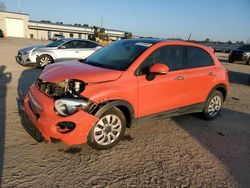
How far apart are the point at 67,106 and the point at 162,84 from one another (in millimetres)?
1740

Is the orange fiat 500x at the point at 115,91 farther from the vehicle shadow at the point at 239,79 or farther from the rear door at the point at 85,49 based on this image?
the vehicle shadow at the point at 239,79

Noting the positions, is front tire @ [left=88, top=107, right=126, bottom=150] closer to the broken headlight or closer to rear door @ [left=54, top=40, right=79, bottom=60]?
the broken headlight

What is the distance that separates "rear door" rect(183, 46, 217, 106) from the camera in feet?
15.9

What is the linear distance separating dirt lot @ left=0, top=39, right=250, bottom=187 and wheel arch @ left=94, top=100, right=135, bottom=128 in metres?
0.46

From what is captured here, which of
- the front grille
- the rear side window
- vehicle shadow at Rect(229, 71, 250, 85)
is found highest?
the rear side window

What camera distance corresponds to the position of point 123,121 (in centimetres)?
394

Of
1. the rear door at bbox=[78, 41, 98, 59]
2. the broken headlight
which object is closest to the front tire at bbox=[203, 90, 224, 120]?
the broken headlight

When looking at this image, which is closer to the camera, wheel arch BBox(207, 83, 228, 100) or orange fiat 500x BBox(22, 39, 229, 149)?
orange fiat 500x BBox(22, 39, 229, 149)

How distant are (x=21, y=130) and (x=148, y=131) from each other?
7.53ft

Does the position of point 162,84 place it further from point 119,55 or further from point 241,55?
point 241,55


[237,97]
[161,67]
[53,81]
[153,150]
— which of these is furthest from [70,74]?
[237,97]

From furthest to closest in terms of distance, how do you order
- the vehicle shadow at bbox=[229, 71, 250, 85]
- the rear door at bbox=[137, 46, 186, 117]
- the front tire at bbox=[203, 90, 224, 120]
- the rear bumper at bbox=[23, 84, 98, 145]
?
the vehicle shadow at bbox=[229, 71, 250, 85]
the front tire at bbox=[203, 90, 224, 120]
the rear door at bbox=[137, 46, 186, 117]
the rear bumper at bbox=[23, 84, 98, 145]

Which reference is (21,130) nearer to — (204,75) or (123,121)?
(123,121)

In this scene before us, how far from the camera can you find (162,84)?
4297 millimetres
